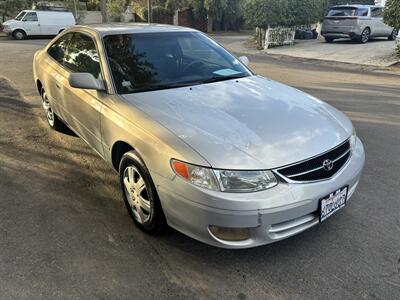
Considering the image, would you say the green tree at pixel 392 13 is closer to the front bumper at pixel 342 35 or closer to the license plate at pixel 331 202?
the front bumper at pixel 342 35

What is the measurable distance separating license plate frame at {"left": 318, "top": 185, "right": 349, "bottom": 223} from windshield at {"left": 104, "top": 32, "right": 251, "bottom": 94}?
65.5 inches

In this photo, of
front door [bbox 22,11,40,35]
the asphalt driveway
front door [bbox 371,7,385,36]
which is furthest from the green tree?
front door [bbox 22,11,40,35]

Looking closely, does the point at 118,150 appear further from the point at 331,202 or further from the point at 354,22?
the point at 354,22

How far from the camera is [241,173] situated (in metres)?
2.48

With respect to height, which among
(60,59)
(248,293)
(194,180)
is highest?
(60,59)

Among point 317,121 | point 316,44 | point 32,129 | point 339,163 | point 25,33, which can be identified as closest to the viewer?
point 339,163

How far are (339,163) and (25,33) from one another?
2544cm

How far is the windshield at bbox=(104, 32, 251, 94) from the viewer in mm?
3543

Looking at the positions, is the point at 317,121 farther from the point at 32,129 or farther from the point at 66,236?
the point at 32,129

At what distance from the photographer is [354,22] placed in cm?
1667

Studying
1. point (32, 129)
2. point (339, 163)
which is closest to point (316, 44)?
point (32, 129)

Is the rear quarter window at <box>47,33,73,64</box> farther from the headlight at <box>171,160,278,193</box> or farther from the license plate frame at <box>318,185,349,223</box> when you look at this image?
the license plate frame at <box>318,185,349,223</box>

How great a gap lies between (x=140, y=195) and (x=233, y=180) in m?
0.90

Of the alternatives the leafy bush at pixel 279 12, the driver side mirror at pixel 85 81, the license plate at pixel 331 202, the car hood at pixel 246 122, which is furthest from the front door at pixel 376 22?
the driver side mirror at pixel 85 81
